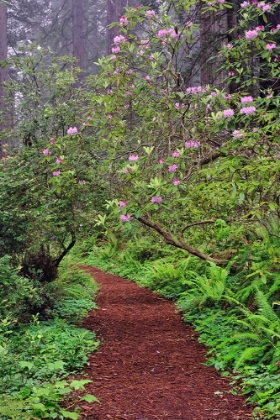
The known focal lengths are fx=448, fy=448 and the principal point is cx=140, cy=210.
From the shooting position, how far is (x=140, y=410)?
10.2 ft

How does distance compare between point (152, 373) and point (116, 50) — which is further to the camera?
point (116, 50)

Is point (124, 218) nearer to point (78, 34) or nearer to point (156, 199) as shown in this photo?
point (156, 199)

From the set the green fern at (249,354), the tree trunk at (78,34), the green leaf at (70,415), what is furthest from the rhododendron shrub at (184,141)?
the tree trunk at (78,34)

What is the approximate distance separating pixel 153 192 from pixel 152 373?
5.19 feet

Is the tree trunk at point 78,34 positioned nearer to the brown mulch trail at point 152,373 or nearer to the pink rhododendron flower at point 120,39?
the pink rhododendron flower at point 120,39

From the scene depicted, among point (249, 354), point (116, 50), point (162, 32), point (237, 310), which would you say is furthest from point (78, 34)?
point (249, 354)

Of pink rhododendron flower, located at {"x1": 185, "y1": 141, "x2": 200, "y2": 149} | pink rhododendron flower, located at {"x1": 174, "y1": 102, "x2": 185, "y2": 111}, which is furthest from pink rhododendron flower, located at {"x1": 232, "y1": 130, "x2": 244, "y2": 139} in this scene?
pink rhododendron flower, located at {"x1": 174, "y1": 102, "x2": 185, "y2": 111}

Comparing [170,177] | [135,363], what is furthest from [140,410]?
[170,177]

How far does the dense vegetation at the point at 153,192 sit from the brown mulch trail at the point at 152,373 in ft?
0.58

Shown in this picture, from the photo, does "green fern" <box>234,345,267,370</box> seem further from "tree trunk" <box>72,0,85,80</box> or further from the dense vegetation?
"tree trunk" <box>72,0,85,80</box>

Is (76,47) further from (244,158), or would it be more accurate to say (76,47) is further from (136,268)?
(244,158)

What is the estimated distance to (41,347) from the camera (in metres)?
3.86

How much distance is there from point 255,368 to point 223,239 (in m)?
2.90

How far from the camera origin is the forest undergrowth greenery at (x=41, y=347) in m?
2.82
